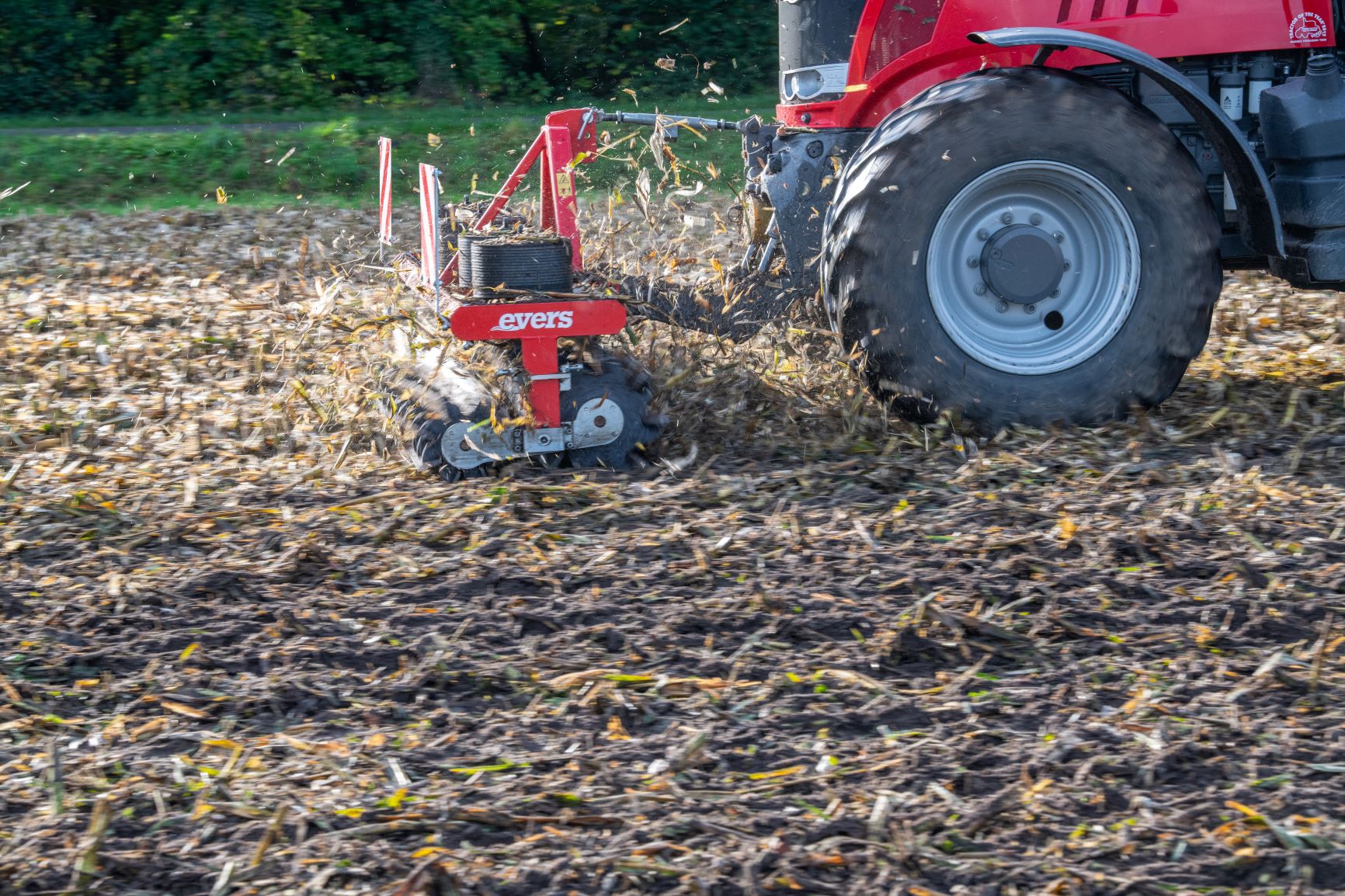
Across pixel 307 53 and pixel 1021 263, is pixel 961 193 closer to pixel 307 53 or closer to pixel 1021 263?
pixel 1021 263

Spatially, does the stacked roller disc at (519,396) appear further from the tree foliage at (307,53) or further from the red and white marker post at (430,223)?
the tree foliage at (307,53)

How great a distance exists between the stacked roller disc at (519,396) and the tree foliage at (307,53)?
39.7 feet

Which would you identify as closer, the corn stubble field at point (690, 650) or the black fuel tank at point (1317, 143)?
the corn stubble field at point (690, 650)

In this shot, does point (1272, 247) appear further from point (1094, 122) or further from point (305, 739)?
point (305, 739)

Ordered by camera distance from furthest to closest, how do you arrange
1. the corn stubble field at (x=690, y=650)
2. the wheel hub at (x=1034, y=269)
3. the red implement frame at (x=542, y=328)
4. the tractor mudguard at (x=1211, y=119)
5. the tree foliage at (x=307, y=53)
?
the tree foliage at (x=307, y=53)
the wheel hub at (x=1034, y=269)
the tractor mudguard at (x=1211, y=119)
the red implement frame at (x=542, y=328)
the corn stubble field at (x=690, y=650)

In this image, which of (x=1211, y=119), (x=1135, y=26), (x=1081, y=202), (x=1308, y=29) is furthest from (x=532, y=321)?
(x=1308, y=29)

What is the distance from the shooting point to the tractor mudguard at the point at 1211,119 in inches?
184

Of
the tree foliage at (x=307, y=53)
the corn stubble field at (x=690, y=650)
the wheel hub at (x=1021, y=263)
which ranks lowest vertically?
the corn stubble field at (x=690, y=650)

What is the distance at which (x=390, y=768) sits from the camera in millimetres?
2930

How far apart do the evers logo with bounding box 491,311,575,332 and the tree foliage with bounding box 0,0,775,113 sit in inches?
485

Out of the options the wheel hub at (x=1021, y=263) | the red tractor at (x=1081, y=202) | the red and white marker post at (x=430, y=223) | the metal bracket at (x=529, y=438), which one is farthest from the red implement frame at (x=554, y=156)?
the wheel hub at (x=1021, y=263)

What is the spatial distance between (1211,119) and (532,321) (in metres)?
2.36

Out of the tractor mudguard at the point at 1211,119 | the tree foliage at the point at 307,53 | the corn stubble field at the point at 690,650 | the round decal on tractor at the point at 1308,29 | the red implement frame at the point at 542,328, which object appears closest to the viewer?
the corn stubble field at the point at 690,650

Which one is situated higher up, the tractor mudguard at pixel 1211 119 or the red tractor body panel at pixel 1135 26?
the red tractor body panel at pixel 1135 26
